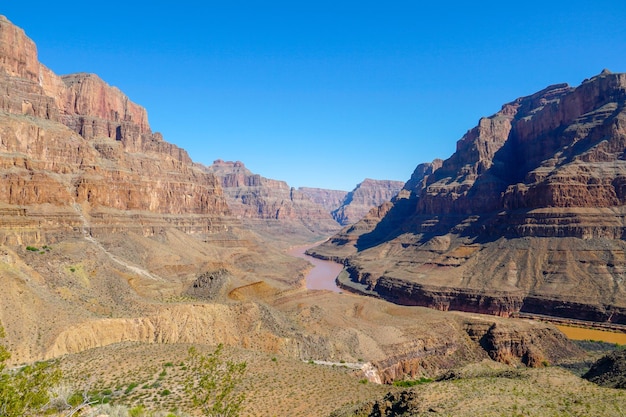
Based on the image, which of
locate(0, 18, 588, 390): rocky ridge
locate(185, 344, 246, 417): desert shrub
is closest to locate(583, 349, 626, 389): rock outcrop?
locate(0, 18, 588, 390): rocky ridge

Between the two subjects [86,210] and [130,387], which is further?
[86,210]

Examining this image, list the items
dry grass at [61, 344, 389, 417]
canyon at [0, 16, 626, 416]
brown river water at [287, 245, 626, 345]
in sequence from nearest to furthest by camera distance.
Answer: dry grass at [61, 344, 389, 417]
canyon at [0, 16, 626, 416]
brown river water at [287, 245, 626, 345]

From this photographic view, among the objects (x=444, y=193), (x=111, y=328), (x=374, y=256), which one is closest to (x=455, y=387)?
(x=111, y=328)

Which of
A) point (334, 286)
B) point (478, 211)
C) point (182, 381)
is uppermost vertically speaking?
point (478, 211)

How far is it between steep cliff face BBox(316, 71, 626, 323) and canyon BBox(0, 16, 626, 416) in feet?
1.55

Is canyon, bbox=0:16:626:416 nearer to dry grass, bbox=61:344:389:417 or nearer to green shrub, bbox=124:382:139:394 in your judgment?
dry grass, bbox=61:344:389:417

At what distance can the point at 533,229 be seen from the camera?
102812 millimetres

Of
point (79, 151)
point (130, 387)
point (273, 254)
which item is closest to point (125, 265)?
point (79, 151)

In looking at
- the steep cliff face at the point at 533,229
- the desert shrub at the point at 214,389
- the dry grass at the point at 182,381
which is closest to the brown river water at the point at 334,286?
the steep cliff face at the point at 533,229

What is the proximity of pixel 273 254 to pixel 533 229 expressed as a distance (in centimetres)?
8578

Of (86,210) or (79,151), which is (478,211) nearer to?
(86,210)

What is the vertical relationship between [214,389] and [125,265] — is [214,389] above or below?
below

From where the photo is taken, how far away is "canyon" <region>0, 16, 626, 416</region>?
48031mm

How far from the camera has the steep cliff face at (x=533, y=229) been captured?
8594cm
